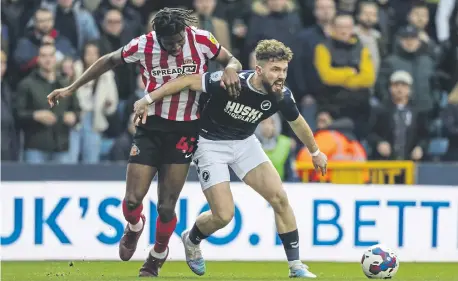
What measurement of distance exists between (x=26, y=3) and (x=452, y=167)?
20.8ft

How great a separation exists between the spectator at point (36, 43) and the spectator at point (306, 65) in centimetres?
309

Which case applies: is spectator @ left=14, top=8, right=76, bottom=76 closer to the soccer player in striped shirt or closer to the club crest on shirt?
the soccer player in striped shirt

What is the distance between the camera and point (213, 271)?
1248 centimetres

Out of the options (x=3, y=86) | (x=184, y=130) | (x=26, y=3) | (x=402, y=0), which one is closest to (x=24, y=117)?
(x=3, y=86)

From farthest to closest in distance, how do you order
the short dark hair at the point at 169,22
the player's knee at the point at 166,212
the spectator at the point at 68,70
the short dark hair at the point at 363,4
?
the short dark hair at the point at 363,4
the spectator at the point at 68,70
the player's knee at the point at 166,212
the short dark hair at the point at 169,22

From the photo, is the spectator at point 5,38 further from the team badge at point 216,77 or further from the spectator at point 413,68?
the team badge at point 216,77

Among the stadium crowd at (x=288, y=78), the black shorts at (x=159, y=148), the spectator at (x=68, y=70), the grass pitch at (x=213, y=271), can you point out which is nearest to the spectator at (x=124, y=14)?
the stadium crowd at (x=288, y=78)

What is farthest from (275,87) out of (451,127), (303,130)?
(451,127)

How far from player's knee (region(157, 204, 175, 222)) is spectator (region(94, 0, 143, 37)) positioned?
18.5 feet

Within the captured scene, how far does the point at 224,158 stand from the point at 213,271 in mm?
1968

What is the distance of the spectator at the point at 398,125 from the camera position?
16.1 m

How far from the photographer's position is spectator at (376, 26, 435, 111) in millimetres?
16516

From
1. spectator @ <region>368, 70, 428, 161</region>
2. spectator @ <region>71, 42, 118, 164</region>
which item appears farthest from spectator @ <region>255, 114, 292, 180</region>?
spectator @ <region>71, 42, 118, 164</region>

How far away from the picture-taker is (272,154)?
15250 mm
